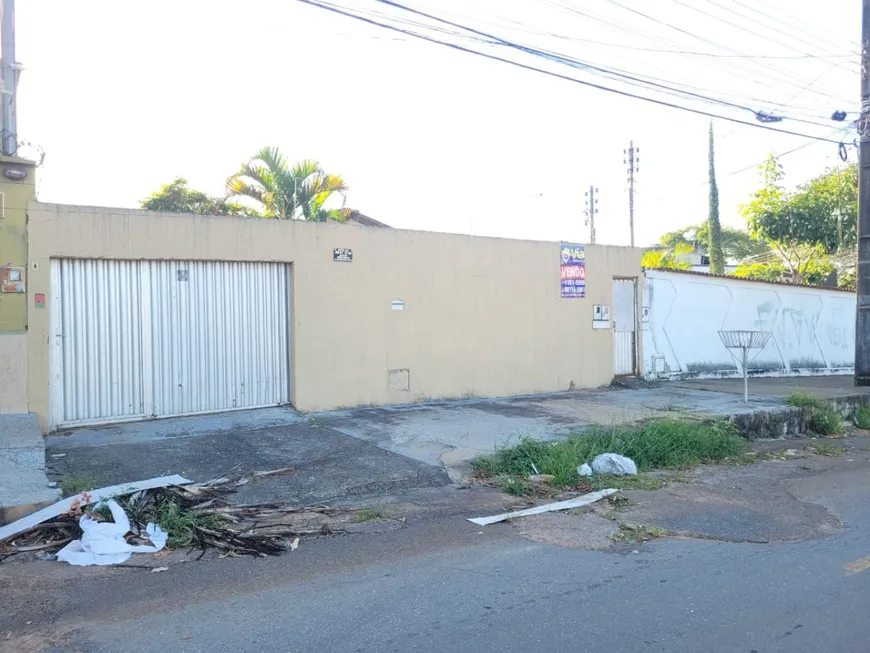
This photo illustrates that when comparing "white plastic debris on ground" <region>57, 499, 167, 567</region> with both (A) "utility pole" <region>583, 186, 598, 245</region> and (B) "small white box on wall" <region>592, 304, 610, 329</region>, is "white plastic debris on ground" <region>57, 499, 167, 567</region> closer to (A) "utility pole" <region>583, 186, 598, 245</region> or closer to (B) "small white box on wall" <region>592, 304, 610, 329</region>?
(B) "small white box on wall" <region>592, 304, 610, 329</region>

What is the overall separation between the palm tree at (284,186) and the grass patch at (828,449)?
1070 centimetres

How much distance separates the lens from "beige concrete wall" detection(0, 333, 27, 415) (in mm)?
8922

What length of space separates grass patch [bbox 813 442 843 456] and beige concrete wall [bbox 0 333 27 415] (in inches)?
408

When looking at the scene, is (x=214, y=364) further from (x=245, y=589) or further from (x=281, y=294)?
(x=245, y=589)

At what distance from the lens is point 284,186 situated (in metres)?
16.2

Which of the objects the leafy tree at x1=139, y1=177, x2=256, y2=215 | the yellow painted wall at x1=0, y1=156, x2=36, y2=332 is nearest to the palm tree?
the leafy tree at x1=139, y1=177, x2=256, y2=215

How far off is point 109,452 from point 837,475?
8271 mm

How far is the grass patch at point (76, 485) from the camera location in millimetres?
6744

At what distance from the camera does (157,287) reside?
10.0 metres

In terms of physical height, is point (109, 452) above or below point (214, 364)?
below

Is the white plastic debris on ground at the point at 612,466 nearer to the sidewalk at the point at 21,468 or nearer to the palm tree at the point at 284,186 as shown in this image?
the sidewalk at the point at 21,468

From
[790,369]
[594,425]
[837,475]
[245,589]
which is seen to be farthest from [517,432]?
[790,369]

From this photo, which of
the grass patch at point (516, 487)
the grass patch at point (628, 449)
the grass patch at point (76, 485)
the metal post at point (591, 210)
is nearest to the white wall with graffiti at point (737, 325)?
the grass patch at point (628, 449)

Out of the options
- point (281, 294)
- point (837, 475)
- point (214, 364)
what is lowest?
point (837, 475)
